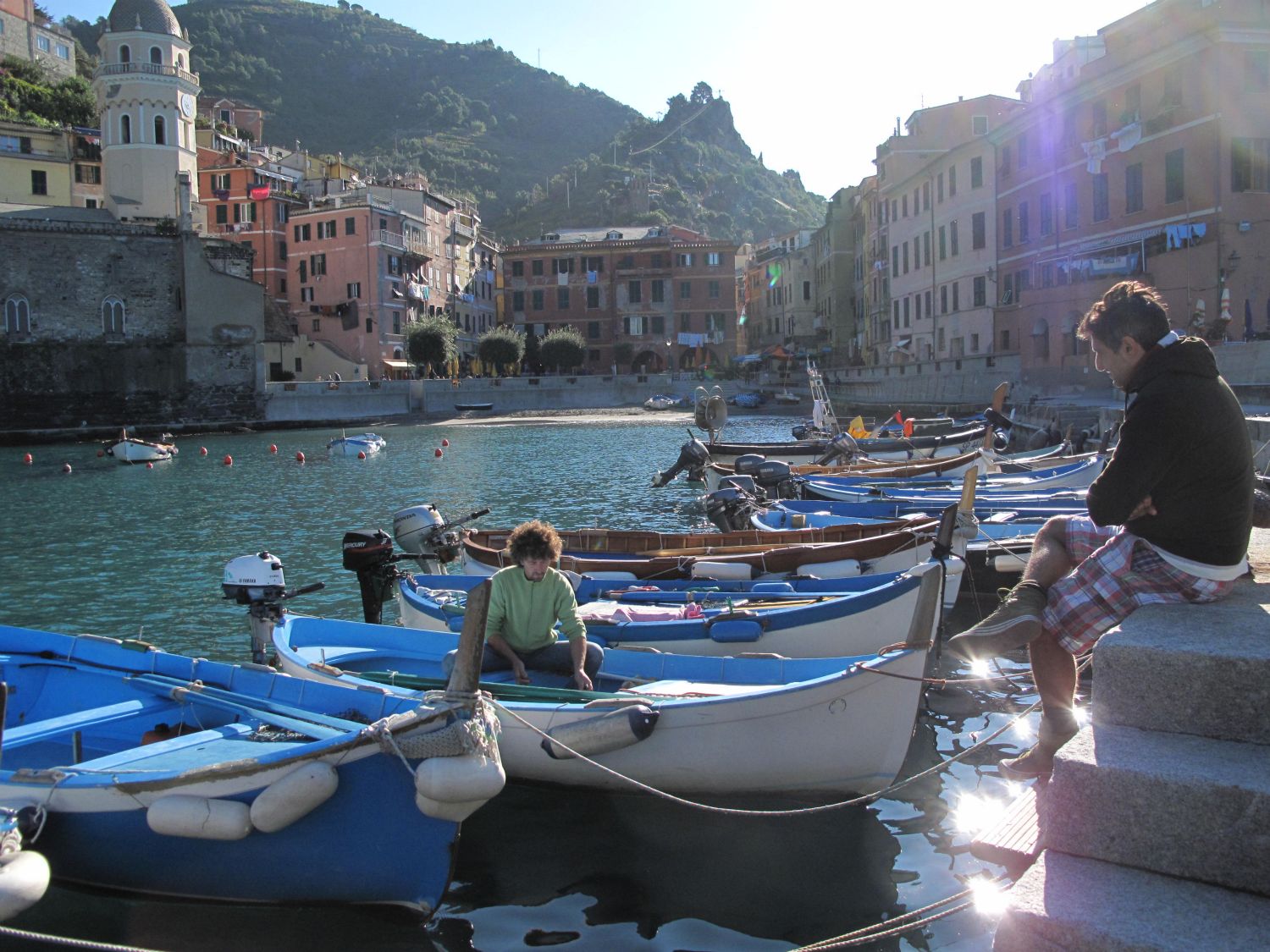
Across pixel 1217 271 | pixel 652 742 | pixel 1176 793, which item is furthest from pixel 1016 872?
pixel 1217 271

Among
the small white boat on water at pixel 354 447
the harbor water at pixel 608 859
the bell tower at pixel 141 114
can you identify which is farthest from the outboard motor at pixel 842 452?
the bell tower at pixel 141 114

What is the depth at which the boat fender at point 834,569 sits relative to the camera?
11.9 m

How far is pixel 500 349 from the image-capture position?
7656cm

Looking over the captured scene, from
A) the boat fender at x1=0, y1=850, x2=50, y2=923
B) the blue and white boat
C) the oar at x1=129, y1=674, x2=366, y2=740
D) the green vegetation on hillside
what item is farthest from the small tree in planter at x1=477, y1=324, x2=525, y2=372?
the boat fender at x1=0, y1=850, x2=50, y2=923

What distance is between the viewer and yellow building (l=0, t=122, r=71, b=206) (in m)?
66.6

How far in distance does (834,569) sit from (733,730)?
17.7 feet

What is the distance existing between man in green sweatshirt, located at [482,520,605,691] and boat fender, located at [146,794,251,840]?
2.26 meters

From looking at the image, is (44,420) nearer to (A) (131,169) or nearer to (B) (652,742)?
(A) (131,169)

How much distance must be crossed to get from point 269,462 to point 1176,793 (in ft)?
137

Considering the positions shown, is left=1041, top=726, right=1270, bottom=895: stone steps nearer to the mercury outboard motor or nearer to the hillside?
the mercury outboard motor

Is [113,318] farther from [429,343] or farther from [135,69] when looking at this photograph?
[429,343]

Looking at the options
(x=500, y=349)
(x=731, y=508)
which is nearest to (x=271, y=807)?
(x=731, y=508)

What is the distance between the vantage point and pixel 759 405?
6862 centimetres

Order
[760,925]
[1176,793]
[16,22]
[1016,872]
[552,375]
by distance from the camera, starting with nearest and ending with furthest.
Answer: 1. [1176,793]
2. [1016,872]
3. [760,925]
4. [552,375]
5. [16,22]
